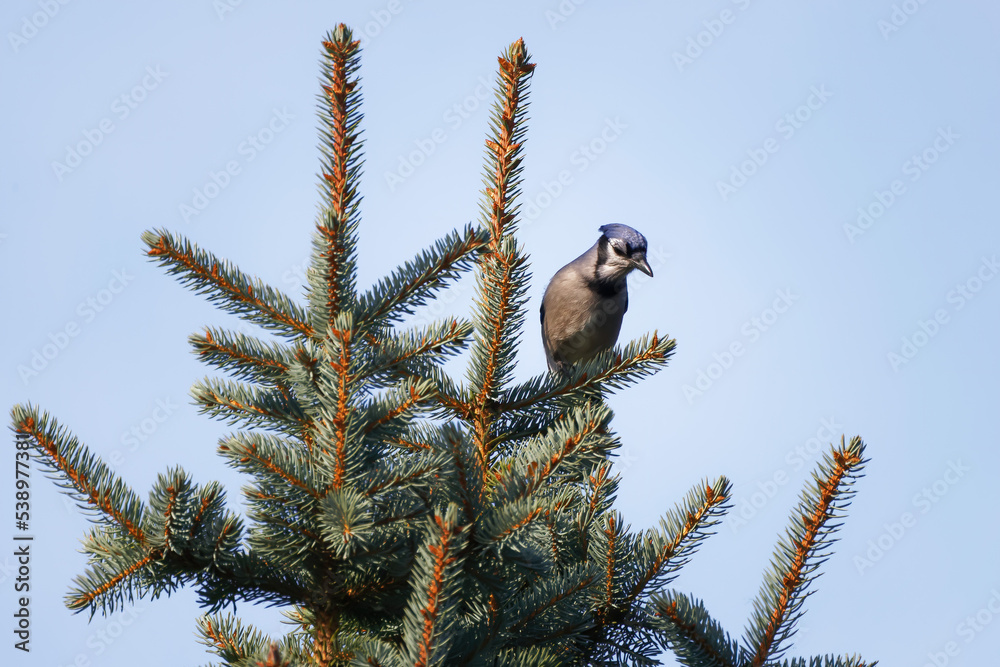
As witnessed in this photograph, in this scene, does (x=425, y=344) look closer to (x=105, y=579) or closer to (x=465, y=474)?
(x=465, y=474)

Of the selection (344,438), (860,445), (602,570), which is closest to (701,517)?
(602,570)

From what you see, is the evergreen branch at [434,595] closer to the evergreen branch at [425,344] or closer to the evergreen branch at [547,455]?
the evergreen branch at [547,455]

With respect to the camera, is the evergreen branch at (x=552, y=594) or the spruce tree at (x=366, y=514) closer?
the spruce tree at (x=366, y=514)

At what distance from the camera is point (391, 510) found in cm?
220

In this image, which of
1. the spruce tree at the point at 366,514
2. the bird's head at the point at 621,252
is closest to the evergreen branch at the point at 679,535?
the spruce tree at the point at 366,514

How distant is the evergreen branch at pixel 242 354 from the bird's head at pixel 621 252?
353 centimetres

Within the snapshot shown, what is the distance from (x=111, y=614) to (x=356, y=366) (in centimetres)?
95

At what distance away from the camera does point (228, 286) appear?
2.43 m

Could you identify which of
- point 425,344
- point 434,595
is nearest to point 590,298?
point 425,344

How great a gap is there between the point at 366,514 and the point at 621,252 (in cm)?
400

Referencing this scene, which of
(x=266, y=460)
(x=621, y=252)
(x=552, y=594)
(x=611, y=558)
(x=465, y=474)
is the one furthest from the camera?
(x=621, y=252)

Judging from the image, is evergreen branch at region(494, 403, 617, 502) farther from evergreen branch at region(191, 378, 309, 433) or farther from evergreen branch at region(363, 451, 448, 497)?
evergreen branch at region(191, 378, 309, 433)

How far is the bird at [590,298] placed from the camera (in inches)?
230

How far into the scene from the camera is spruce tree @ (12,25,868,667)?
6.98 ft
